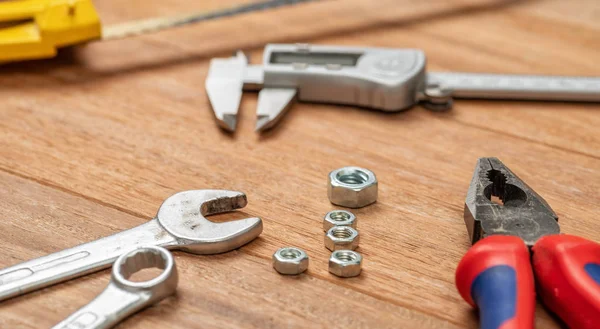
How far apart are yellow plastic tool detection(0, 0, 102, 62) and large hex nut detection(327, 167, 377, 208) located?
1.81 ft

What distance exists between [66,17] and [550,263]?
868 millimetres

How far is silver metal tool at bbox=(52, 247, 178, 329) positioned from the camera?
727mm

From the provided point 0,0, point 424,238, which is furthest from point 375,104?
point 0,0

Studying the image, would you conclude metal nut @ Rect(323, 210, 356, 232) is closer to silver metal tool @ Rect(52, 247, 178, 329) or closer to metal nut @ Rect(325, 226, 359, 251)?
metal nut @ Rect(325, 226, 359, 251)

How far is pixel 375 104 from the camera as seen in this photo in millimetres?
1159

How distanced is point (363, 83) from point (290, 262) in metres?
0.42

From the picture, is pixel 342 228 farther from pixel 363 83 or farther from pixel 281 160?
pixel 363 83

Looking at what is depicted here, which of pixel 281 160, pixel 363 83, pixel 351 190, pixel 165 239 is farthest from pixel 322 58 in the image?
pixel 165 239

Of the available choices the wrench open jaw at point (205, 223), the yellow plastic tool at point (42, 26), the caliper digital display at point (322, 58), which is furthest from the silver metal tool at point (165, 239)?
the yellow plastic tool at point (42, 26)

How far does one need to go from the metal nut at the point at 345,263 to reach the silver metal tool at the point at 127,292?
0.55 ft

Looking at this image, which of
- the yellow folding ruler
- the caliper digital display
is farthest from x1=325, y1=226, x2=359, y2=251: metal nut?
the yellow folding ruler

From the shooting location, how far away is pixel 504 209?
821 millimetres

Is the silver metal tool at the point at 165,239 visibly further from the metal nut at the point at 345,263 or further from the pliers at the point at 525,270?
the pliers at the point at 525,270

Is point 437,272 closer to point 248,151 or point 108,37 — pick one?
point 248,151
